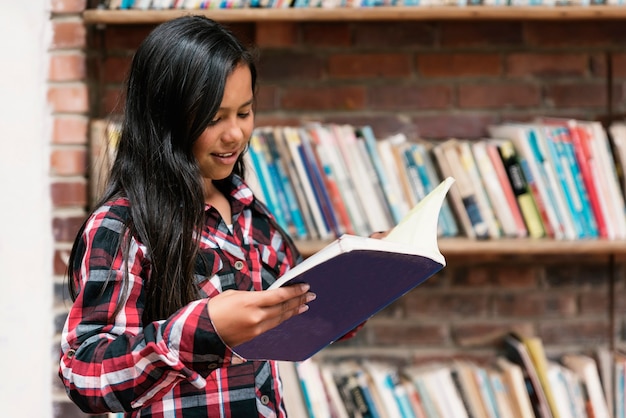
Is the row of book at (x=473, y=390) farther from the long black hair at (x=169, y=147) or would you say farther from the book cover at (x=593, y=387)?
the long black hair at (x=169, y=147)

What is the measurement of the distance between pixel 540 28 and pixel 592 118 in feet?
0.85

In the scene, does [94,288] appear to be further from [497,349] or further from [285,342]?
[497,349]

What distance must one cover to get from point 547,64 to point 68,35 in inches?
44.9

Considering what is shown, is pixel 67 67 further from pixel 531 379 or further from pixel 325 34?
pixel 531 379

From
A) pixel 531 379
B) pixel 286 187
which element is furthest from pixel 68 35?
pixel 531 379

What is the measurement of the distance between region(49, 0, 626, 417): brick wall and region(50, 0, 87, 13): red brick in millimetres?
172

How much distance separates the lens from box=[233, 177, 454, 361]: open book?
2.58 ft

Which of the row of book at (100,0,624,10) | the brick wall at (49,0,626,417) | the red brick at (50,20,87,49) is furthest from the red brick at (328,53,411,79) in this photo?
the red brick at (50,20,87,49)

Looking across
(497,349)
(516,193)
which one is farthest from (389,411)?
(516,193)

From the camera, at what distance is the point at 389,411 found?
1668 millimetres

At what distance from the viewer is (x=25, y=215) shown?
1.59 m

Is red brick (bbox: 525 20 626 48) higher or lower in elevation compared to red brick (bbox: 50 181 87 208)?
higher

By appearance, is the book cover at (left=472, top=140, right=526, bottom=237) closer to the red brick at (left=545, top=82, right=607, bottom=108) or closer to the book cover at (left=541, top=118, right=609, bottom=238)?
the book cover at (left=541, top=118, right=609, bottom=238)

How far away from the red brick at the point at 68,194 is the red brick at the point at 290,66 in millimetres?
515
